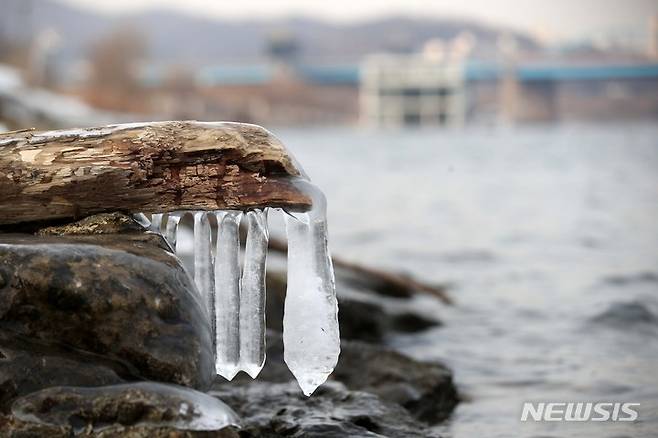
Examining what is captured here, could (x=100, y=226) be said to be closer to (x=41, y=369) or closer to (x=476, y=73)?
(x=41, y=369)

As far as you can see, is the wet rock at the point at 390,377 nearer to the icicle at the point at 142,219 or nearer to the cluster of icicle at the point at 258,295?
the cluster of icicle at the point at 258,295

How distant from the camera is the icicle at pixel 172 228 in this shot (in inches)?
175

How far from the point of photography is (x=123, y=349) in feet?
12.0

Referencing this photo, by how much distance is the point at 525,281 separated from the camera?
12.4 m

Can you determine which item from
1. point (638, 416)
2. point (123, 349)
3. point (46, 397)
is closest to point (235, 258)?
point (123, 349)

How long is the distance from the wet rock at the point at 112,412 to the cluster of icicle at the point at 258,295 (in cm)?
→ 84

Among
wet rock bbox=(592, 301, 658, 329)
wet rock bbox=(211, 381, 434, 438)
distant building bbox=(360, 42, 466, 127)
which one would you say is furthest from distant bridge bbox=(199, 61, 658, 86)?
wet rock bbox=(211, 381, 434, 438)

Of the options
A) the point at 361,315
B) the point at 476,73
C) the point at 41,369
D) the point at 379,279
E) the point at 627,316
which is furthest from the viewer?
the point at 476,73

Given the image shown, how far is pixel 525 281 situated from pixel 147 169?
8.90 metres

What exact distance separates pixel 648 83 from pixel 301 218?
5621 inches

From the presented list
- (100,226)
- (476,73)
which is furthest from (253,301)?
(476,73)

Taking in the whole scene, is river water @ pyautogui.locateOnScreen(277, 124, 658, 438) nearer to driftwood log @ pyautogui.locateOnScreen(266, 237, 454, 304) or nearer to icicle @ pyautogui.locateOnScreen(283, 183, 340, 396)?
driftwood log @ pyautogui.locateOnScreen(266, 237, 454, 304)

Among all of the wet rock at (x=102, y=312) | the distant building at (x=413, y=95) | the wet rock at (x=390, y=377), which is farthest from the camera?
the distant building at (x=413, y=95)

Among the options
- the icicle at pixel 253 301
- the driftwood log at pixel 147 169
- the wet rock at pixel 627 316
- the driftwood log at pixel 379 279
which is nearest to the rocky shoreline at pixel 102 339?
the driftwood log at pixel 147 169
